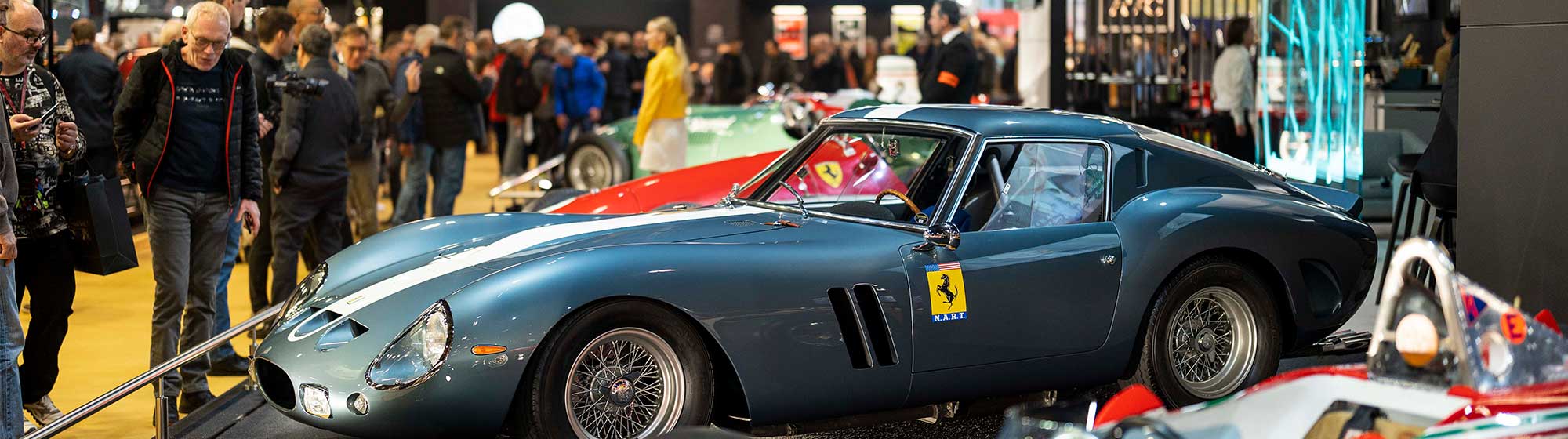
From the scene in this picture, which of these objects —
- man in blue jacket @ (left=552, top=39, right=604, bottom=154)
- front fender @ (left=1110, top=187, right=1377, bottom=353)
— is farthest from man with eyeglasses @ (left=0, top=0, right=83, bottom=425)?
man in blue jacket @ (left=552, top=39, right=604, bottom=154)

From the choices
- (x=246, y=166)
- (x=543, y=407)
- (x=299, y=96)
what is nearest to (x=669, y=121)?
(x=299, y=96)

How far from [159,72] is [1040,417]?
3934mm

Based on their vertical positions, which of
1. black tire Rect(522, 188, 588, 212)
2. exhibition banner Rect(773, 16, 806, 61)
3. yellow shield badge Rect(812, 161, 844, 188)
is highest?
exhibition banner Rect(773, 16, 806, 61)

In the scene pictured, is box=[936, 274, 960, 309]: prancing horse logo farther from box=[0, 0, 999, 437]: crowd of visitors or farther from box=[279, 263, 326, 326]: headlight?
box=[0, 0, 999, 437]: crowd of visitors

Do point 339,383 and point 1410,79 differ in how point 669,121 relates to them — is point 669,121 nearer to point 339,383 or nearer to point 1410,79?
point 1410,79

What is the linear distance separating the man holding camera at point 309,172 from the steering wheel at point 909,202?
309cm

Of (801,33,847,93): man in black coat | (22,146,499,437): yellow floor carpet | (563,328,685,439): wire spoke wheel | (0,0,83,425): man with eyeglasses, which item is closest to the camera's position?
(563,328,685,439): wire spoke wheel

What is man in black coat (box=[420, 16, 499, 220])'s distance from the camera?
10.8m

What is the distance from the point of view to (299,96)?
281 inches

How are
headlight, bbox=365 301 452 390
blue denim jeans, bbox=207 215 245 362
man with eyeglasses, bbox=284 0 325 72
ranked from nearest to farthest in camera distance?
headlight, bbox=365 301 452 390 < blue denim jeans, bbox=207 215 245 362 < man with eyeglasses, bbox=284 0 325 72

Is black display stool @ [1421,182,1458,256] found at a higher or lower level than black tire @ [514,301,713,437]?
higher

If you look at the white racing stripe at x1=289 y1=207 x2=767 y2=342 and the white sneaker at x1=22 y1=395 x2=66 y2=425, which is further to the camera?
the white sneaker at x1=22 y1=395 x2=66 y2=425

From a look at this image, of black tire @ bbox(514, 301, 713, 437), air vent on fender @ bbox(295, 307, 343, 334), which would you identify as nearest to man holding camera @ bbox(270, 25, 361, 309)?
air vent on fender @ bbox(295, 307, 343, 334)

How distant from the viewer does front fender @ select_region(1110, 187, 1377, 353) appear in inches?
203
